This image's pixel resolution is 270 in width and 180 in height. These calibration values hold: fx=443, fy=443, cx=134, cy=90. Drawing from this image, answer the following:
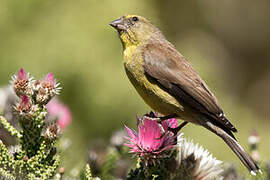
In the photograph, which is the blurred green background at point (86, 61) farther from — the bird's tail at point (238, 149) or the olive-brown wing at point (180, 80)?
the bird's tail at point (238, 149)

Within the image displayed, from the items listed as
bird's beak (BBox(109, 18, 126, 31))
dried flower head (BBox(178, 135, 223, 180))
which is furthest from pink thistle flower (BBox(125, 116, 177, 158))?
bird's beak (BBox(109, 18, 126, 31))

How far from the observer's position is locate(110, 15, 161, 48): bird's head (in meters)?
4.02

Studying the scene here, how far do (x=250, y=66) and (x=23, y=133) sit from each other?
10.3m

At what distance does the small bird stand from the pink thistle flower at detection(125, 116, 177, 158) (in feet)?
2.39

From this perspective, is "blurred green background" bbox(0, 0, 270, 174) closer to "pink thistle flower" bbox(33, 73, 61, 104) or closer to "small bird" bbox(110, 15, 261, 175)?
"small bird" bbox(110, 15, 261, 175)

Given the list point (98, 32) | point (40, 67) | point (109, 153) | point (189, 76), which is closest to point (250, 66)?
point (98, 32)

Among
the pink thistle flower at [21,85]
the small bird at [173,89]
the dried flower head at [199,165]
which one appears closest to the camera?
the pink thistle flower at [21,85]

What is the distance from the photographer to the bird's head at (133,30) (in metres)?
4.02

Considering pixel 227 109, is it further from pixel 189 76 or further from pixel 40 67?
pixel 189 76

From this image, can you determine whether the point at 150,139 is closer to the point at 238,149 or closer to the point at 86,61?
the point at 238,149

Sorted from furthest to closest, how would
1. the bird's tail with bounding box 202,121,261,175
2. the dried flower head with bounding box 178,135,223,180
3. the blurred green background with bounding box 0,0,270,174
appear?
the blurred green background with bounding box 0,0,270,174, the bird's tail with bounding box 202,121,261,175, the dried flower head with bounding box 178,135,223,180

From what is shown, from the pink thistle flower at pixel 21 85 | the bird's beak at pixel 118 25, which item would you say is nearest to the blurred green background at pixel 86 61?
the bird's beak at pixel 118 25

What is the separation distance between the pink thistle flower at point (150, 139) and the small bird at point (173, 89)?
0.73 m

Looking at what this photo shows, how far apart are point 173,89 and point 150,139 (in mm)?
1148
